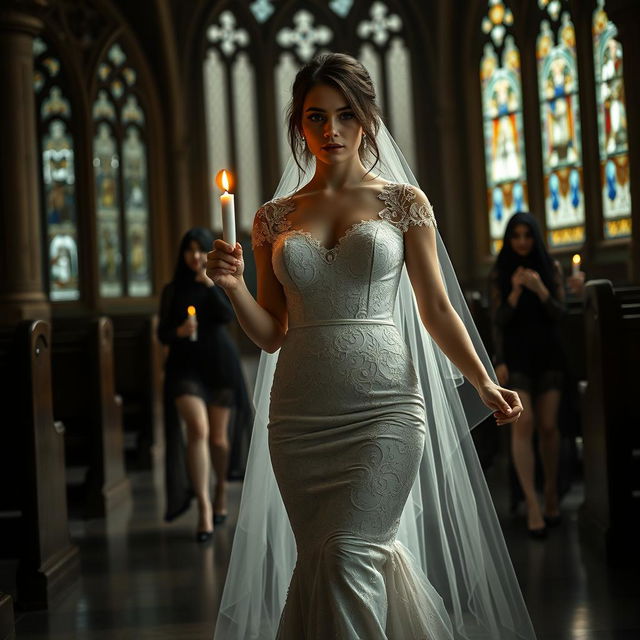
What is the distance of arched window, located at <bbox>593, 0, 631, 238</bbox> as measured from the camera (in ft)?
35.2

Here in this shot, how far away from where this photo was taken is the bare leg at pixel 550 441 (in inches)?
225

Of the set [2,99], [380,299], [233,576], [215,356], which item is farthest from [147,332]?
[380,299]

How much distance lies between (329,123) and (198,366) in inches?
130

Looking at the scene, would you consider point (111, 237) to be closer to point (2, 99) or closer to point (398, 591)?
point (2, 99)

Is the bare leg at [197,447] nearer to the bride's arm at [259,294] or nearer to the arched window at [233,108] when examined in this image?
the bride's arm at [259,294]

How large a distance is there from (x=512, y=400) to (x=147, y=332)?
22.3ft

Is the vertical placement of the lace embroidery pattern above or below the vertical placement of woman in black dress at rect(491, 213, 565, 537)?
above

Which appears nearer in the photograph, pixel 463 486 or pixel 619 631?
pixel 463 486

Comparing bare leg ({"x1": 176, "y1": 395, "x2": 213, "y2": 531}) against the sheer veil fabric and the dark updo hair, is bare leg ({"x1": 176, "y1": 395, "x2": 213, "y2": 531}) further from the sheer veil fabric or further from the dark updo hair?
the dark updo hair

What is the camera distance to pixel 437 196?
1373 centimetres

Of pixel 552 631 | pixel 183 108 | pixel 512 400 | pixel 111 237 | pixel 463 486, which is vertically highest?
pixel 183 108

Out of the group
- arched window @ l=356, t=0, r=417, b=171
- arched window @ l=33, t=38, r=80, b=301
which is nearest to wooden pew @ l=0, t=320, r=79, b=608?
arched window @ l=33, t=38, r=80, b=301

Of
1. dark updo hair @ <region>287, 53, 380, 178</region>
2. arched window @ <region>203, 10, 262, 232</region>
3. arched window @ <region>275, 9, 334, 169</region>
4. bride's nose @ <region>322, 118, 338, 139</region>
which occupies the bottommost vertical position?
bride's nose @ <region>322, 118, 338, 139</region>

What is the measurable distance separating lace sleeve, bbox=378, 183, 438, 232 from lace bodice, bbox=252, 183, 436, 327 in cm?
1
